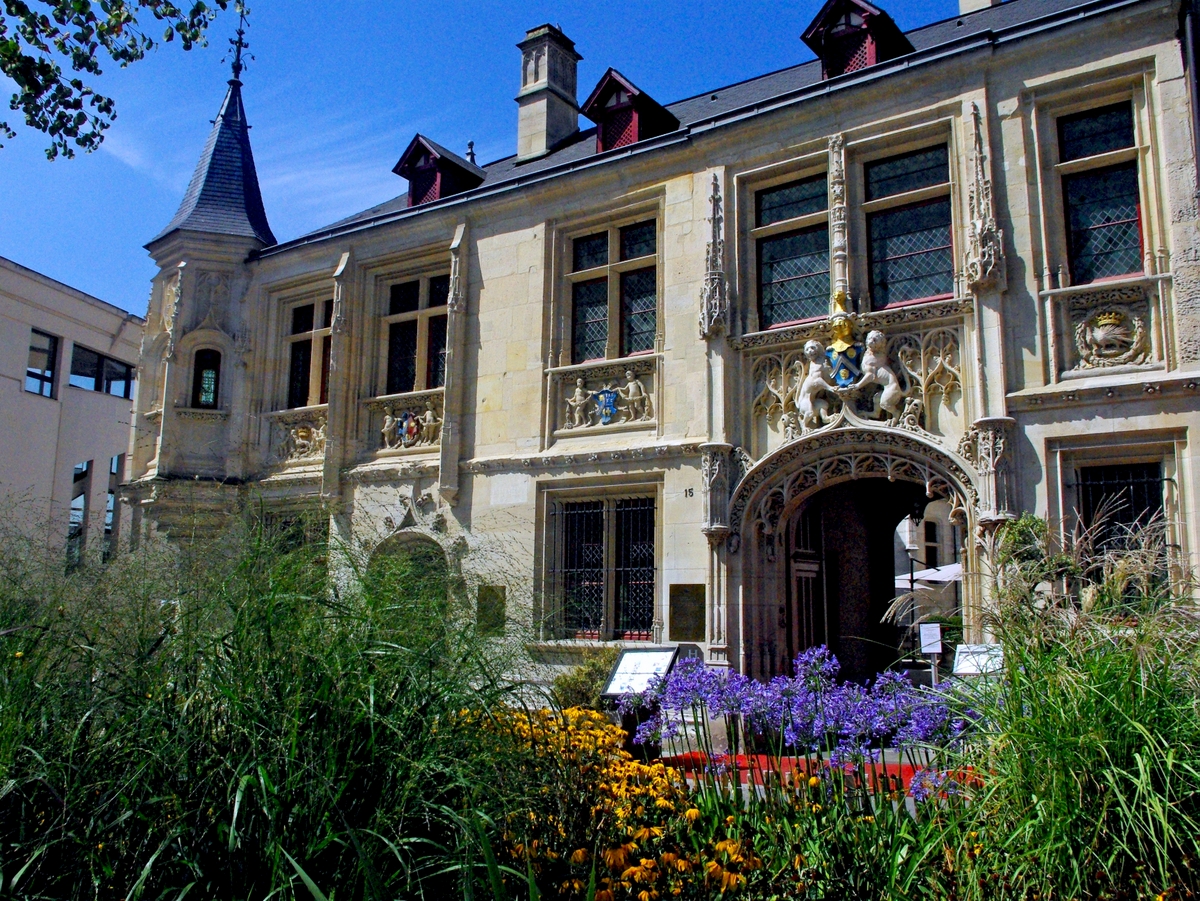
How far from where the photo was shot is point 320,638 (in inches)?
158

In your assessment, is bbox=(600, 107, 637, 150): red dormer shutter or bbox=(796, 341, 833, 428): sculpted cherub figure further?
bbox=(600, 107, 637, 150): red dormer shutter

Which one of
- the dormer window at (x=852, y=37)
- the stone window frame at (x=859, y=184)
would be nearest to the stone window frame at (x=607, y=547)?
the stone window frame at (x=859, y=184)

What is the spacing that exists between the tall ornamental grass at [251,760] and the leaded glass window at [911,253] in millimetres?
8414

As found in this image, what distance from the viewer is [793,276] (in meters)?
12.2

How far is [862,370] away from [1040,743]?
763 cm

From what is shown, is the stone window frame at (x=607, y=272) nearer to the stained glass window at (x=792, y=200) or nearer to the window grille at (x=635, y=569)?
the stained glass window at (x=792, y=200)

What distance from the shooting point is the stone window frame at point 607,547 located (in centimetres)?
1212

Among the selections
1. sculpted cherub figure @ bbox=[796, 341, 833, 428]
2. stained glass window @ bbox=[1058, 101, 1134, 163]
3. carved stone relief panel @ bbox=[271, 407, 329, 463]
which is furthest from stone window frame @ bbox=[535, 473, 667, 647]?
stained glass window @ bbox=[1058, 101, 1134, 163]

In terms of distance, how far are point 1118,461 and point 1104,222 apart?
2.42m

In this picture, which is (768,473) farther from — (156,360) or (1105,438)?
(156,360)

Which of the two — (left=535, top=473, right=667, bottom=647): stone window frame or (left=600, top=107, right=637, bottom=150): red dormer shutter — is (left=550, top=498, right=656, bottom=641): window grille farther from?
(left=600, top=107, right=637, bottom=150): red dormer shutter

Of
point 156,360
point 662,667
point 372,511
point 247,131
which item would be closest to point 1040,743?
point 662,667

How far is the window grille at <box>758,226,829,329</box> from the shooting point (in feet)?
39.3

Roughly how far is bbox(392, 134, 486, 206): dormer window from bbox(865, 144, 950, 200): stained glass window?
22.8 feet
